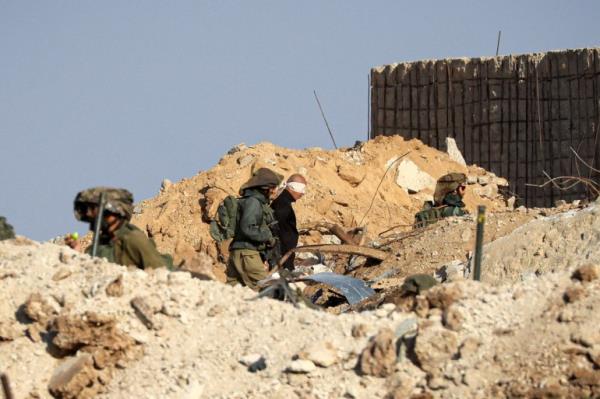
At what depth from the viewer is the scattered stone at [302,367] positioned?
806 centimetres

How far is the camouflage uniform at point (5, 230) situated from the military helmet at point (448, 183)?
23.4ft

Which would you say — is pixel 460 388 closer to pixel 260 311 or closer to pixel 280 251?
pixel 260 311

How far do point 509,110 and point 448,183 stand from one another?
5.71 metres

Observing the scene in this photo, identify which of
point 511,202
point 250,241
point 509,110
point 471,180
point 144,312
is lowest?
point 144,312

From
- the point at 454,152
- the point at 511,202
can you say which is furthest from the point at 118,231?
the point at 454,152

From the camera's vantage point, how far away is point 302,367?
806 cm

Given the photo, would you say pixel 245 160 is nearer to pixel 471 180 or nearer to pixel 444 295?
pixel 471 180

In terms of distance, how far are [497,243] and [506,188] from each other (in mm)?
9297

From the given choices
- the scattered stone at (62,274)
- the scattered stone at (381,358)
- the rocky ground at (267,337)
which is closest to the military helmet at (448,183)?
the rocky ground at (267,337)

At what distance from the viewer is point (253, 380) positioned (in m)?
8.23

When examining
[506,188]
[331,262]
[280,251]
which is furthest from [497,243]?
[506,188]

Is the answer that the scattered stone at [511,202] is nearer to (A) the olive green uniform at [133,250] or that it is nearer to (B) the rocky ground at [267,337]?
(B) the rocky ground at [267,337]

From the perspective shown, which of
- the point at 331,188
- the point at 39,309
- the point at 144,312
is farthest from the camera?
the point at 331,188

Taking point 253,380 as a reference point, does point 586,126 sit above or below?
above
